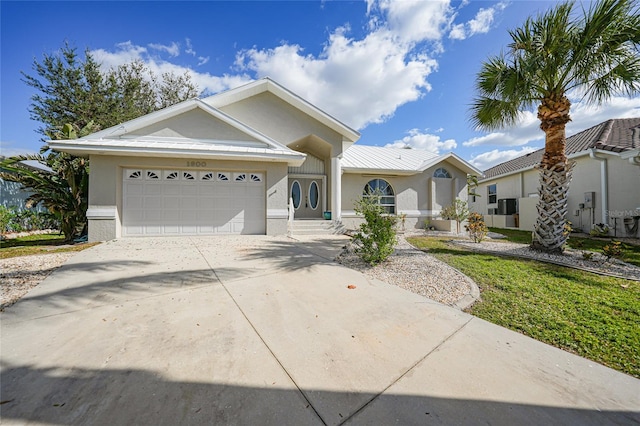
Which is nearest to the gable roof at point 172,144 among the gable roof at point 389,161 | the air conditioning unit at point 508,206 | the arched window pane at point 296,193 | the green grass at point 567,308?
the arched window pane at point 296,193

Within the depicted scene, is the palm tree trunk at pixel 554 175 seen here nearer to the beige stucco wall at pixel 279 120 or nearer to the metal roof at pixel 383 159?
the metal roof at pixel 383 159

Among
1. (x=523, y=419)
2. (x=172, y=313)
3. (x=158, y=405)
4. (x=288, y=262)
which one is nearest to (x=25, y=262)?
(x=172, y=313)

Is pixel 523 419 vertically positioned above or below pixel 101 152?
below

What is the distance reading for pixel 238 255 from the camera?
676cm

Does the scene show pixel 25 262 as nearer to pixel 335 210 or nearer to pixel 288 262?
pixel 288 262

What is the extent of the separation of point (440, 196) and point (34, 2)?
20.2 metres

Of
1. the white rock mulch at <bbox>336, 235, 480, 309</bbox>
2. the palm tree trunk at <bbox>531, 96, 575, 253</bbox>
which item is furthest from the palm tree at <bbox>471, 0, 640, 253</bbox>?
the white rock mulch at <bbox>336, 235, 480, 309</bbox>

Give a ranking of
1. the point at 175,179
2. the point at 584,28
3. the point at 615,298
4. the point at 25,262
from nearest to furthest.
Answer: the point at 615,298 → the point at 25,262 → the point at 584,28 → the point at 175,179

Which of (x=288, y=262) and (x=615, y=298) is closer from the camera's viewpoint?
(x=615, y=298)

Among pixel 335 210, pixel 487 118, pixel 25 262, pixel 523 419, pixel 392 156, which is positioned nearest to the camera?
pixel 523 419

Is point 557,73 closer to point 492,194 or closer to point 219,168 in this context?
point 219,168

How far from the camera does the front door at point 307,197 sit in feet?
47.2

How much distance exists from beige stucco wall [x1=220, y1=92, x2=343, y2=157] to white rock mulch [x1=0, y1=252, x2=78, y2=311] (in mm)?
8702

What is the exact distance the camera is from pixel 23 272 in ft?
16.8
